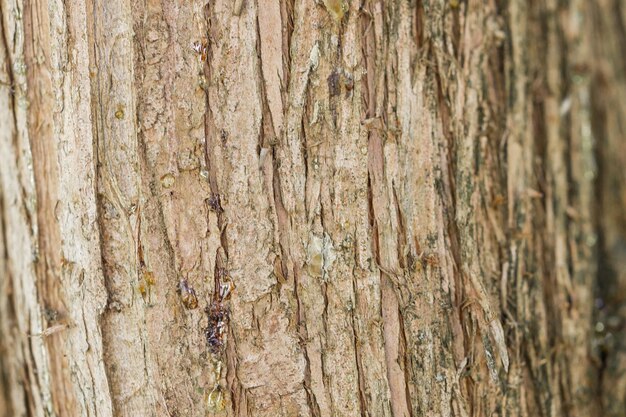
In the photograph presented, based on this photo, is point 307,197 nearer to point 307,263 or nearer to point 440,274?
point 307,263

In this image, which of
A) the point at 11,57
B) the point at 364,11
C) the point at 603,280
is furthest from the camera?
the point at 11,57

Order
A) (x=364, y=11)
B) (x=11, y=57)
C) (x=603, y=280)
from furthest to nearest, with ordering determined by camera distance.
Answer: (x=11, y=57)
(x=364, y=11)
(x=603, y=280)

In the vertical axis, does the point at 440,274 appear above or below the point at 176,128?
below

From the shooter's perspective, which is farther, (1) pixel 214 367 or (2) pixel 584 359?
(1) pixel 214 367

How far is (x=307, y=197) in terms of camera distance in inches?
42.0

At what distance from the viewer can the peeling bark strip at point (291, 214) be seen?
38.6 inches

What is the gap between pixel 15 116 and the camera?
1156mm

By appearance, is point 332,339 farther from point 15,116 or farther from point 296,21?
point 15,116

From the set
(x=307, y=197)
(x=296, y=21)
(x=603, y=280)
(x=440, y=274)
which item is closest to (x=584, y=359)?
(x=603, y=280)

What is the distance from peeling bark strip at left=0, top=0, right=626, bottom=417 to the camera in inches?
38.6

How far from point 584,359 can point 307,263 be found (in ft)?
1.69

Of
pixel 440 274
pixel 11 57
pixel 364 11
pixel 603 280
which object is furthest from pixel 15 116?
pixel 603 280

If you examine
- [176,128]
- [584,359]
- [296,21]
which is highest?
[296,21]

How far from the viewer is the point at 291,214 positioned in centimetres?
107
